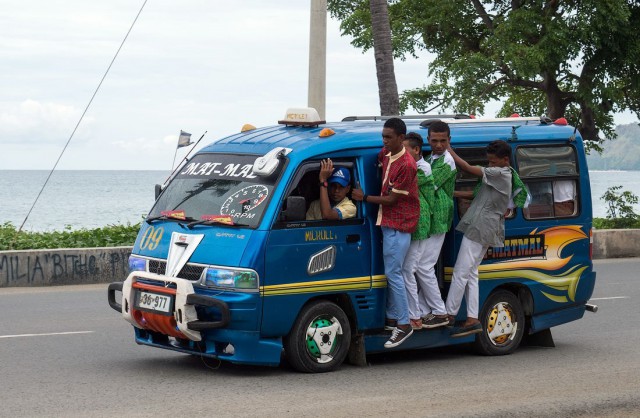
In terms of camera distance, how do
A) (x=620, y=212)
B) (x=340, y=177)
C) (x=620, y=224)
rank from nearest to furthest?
1. (x=340, y=177)
2. (x=620, y=224)
3. (x=620, y=212)

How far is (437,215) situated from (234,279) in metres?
2.01

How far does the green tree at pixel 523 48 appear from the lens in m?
24.0

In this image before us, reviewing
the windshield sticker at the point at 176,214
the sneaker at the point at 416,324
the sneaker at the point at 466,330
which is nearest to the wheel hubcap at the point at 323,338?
the sneaker at the point at 416,324

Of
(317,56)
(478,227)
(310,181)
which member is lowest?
(478,227)

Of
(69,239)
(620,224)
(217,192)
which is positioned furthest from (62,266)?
(620,224)

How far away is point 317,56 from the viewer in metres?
18.2

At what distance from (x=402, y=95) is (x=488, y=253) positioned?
16.8m

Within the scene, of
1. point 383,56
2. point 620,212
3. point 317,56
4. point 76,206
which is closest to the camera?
point 317,56

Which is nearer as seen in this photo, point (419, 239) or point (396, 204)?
point (396, 204)

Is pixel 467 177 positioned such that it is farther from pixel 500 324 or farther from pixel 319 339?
pixel 319 339

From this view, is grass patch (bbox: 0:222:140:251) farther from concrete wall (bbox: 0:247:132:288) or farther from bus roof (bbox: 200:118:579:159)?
bus roof (bbox: 200:118:579:159)

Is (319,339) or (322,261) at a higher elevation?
(322,261)

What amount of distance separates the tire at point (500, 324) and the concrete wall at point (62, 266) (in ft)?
25.3

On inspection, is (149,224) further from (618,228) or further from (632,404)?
(618,228)
